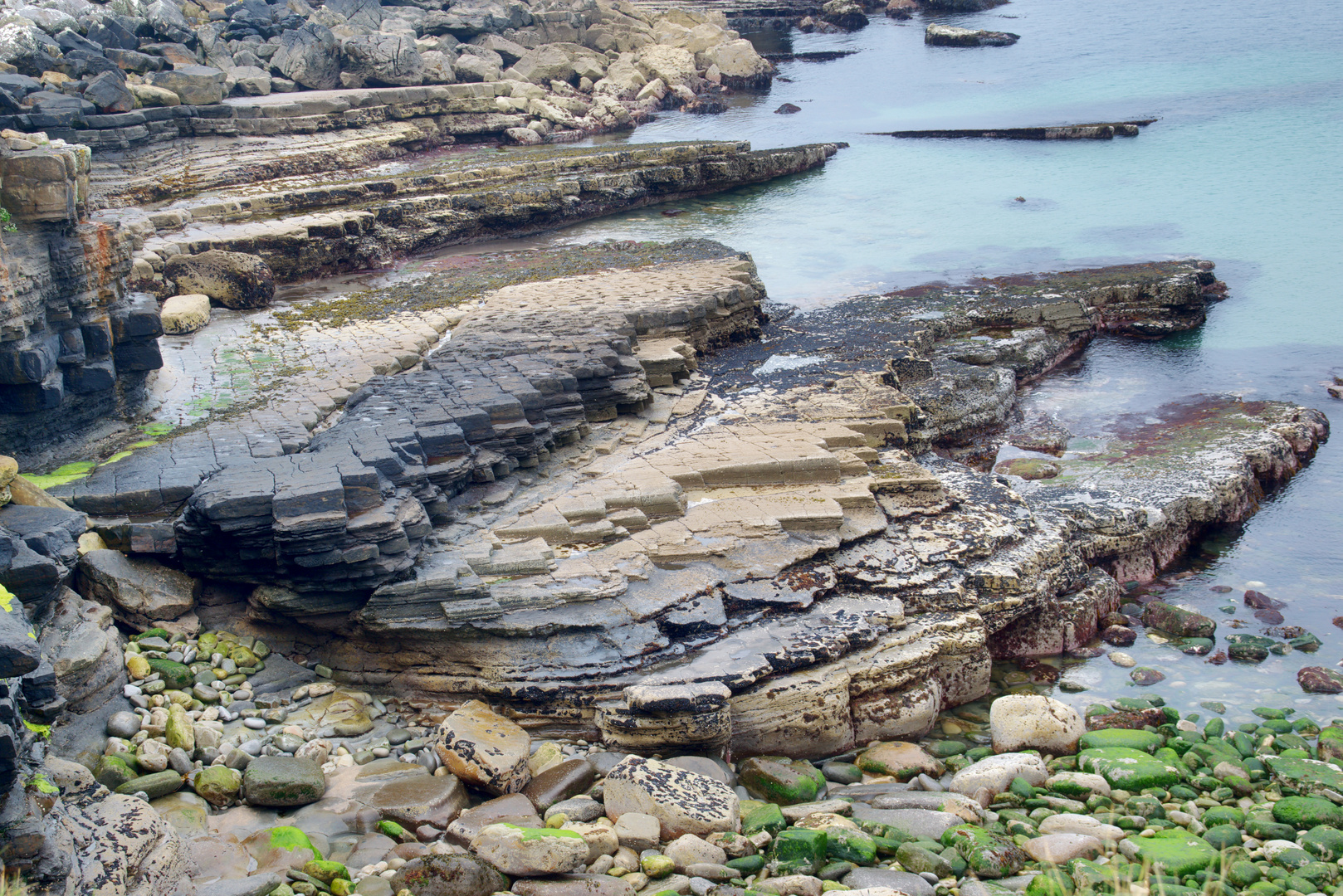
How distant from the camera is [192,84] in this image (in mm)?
16766

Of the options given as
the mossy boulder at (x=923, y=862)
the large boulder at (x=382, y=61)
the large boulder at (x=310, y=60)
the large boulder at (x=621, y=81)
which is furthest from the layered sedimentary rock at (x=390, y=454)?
the large boulder at (x=621, y=81)

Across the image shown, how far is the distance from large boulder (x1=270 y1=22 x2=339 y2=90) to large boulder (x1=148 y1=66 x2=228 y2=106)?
12.6 feet

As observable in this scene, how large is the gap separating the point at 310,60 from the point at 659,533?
19189 mm

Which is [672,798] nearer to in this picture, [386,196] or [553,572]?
[553,572]

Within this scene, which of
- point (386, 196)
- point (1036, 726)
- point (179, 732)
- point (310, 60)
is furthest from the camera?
point (310, 60)

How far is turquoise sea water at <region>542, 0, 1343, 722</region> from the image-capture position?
7.95 metres

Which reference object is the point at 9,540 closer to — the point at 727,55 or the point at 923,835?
the point at 923,835

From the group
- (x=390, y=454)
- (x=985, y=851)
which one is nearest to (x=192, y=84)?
(x=390, y=454)

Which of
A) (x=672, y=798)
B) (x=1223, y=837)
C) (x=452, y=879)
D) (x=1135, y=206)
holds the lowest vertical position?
(x=1223, y=837)

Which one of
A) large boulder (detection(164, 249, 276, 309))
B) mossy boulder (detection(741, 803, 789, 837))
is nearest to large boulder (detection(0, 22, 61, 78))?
large boulder (detection(164, 249, 276, 309))

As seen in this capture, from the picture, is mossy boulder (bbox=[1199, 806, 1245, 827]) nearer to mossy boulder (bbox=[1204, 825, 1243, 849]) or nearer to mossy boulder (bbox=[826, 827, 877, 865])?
mossy boulder (bbox=[1204, 825, 1243, 849])

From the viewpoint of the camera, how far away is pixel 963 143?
24.2 metres

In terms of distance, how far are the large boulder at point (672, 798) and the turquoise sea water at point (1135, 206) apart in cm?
271

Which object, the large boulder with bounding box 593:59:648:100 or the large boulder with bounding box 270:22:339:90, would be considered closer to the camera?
the large boulder with bounding box 270:22:339:90
